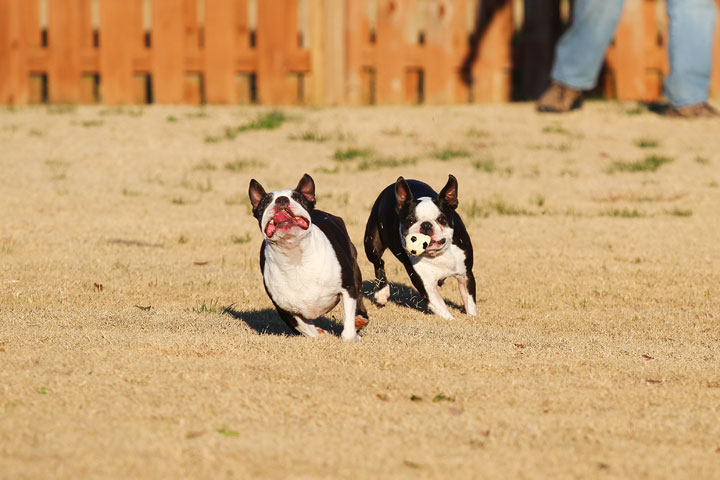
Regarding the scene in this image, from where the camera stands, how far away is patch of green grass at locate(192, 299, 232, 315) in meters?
7.49

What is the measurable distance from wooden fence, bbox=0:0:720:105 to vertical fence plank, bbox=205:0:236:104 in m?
0.01

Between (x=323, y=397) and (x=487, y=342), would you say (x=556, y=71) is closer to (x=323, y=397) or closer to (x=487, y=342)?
(x=487, y=342)

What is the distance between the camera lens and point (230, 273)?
9.05m

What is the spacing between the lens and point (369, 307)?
8.09 metres

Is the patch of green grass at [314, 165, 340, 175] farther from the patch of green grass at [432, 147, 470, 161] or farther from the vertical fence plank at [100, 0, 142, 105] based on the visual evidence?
the vertical fence plank at [100, 0, 142, 105]

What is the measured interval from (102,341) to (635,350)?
10.1ft

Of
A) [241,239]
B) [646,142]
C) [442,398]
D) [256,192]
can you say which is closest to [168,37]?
[241,239]

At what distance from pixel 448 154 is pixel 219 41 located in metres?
4.12

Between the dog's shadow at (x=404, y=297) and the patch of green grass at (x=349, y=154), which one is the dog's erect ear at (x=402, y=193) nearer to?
the dog's shadow at (x=404, y=297)

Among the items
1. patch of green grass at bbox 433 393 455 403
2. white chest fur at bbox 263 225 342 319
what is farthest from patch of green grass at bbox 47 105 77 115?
patch of green grass at bbox 433 393 455 403

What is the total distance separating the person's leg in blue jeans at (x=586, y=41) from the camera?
14969 millimetres

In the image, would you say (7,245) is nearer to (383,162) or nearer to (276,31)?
(383,162)

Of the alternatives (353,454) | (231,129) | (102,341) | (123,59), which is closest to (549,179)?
(231,129)

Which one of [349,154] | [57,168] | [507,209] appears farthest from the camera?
[349,154]
